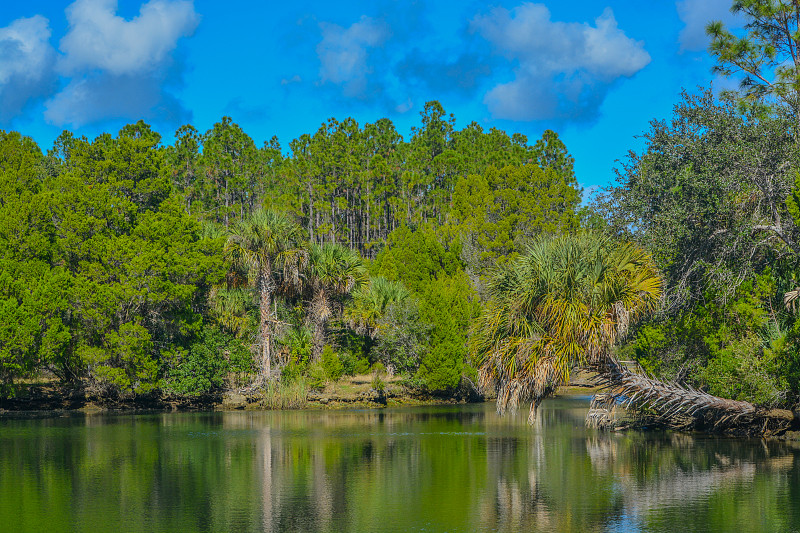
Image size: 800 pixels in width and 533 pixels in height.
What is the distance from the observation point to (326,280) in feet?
145

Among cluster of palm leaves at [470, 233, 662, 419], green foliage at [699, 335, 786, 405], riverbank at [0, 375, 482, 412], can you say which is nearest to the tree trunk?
riverbank at [0, 375, 482, 412]

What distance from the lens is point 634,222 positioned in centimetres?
3275

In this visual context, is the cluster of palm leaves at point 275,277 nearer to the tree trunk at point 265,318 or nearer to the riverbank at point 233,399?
the tree trunk at point 265,318

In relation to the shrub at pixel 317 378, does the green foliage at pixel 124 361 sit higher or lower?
higher

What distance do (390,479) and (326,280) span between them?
81.3 ft

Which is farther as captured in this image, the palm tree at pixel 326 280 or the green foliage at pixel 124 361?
the palm tree at pixel 326 280

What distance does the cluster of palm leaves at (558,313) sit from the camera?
78.0 ft

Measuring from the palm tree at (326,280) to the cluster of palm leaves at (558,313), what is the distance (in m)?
19.6

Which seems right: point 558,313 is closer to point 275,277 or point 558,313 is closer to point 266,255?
point 266,255

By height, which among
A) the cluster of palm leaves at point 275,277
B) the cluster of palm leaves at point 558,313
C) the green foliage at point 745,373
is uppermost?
the cluster of palm leaves at point 275,277

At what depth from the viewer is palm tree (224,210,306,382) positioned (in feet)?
140

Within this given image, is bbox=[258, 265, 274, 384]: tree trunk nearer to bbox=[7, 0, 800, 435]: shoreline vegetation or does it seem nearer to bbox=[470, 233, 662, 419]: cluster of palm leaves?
bbox=[7, 0, 800, 435]: shoreline vegetation

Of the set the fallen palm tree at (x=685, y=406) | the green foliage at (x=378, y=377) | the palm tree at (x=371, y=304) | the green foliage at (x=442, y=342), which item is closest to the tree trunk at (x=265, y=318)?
the palm tree at (x=371, y=304)

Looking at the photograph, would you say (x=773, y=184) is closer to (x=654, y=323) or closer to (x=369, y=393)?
(x=654, y=323)
